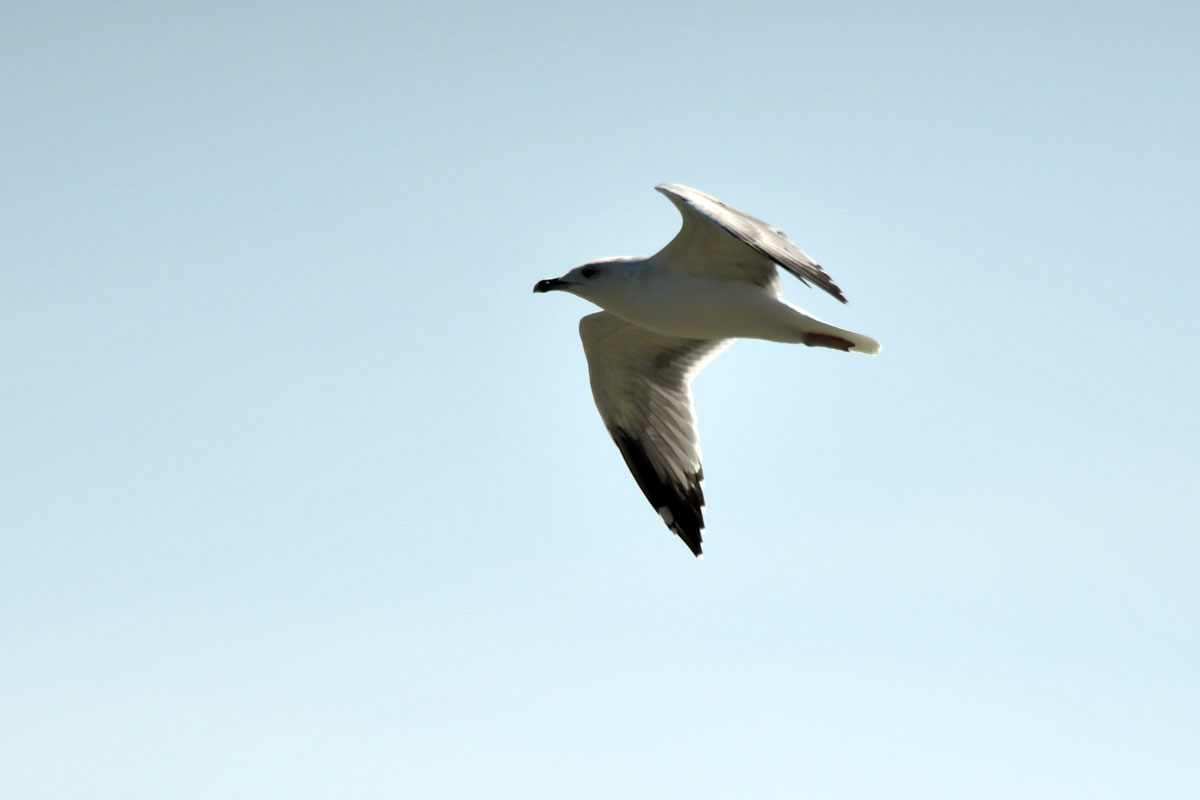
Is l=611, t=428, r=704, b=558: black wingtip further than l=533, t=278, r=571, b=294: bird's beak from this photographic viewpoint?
Yes

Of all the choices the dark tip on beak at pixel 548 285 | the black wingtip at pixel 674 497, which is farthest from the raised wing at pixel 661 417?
the dark tip on beak at pixel 548 285

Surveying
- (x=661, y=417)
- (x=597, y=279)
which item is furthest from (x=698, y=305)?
(x=661, y=417)

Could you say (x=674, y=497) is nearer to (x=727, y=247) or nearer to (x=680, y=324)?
(x=680, y=324)

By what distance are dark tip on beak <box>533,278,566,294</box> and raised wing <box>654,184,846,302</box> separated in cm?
57

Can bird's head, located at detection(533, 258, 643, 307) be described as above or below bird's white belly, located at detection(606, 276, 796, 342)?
above

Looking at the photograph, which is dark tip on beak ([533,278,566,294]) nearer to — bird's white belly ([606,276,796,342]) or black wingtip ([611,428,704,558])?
bird's white belly ([606,276,796,342])

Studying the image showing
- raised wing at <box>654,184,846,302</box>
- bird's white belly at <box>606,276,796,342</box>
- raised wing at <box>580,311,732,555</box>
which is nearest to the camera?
raised wing at <box>654,184,846,302</box>

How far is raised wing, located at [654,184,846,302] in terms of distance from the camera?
6922mm

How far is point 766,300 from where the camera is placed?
8094 mm

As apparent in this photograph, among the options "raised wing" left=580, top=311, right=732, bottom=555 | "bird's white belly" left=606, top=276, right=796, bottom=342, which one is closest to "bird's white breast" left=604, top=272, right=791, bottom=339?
"bird's white belly" left=606, top=276, right=796, bottom=342

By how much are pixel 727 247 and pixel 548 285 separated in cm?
105

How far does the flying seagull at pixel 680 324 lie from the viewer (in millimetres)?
7707

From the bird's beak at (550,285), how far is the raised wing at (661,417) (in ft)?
3.62

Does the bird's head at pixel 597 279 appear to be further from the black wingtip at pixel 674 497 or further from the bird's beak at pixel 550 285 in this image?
the black wingtip at pixel 674 497
